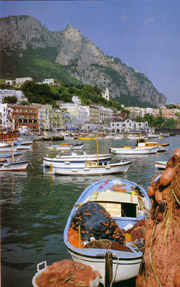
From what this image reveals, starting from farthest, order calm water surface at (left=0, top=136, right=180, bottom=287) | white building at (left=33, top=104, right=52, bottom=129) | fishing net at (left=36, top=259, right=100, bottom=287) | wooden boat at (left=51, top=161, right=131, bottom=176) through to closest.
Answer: white building at (left=33, top=104, right=52, bottom=129), wooden boat at (left=51, top=161, right=131, bottom=176), calm water surface at (left=0, top=136, right=180, bottom=287), fishing net at (left=36, top=259, right=100, bottom=287)

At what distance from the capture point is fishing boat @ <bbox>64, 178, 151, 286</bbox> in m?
5.15

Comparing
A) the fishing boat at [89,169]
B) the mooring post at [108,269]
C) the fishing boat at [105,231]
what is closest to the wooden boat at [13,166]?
the fishing boat at [89,169]

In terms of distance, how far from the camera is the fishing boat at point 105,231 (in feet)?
16.9

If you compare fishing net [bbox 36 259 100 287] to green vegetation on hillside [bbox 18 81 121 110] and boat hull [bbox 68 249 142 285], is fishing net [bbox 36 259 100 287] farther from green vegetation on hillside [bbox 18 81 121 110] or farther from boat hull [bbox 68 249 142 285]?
green vegetation on hillside [bbox 18 81 121 110]

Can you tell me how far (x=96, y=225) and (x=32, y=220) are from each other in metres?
4.82

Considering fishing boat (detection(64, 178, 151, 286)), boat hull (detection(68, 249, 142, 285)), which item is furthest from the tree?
boat hull (detection(68, 249, 142, 285))

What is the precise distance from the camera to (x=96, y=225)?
20.9 feet

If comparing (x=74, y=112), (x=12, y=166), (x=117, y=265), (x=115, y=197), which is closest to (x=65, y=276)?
(x=117, y=265)

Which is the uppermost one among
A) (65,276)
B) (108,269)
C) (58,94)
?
(58,94)

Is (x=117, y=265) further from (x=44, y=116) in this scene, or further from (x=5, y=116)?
(x=44, y=116)

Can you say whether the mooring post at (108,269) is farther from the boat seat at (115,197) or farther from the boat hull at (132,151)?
the boat hull at (132,151)

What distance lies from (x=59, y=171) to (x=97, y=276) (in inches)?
668

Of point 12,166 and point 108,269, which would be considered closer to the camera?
point 108,269

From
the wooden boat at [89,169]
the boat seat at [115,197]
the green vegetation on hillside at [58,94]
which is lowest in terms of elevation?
the wooden boat at [89,169]
